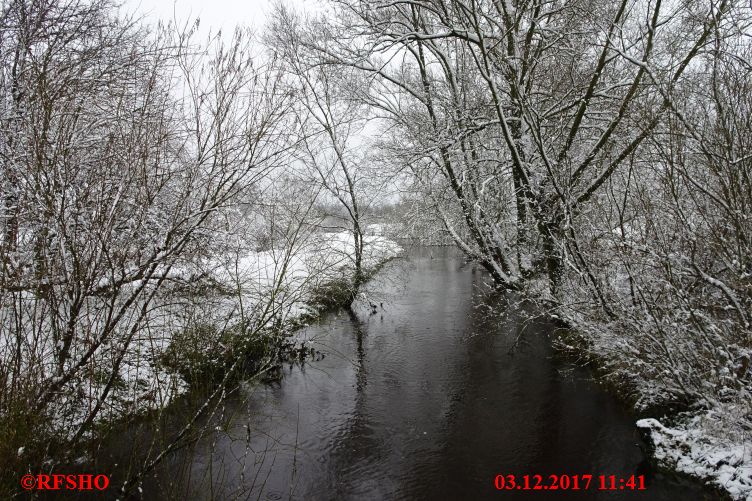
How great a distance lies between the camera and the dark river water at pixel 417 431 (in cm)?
521

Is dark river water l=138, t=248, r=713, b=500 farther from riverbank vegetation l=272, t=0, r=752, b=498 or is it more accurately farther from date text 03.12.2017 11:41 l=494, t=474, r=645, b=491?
riverbank vegetation l=272, t=0, r=752, b=498

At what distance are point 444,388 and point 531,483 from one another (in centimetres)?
277

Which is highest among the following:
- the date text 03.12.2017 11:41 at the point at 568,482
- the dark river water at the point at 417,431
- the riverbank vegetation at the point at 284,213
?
the riverbank vegetation at the point at 284,213

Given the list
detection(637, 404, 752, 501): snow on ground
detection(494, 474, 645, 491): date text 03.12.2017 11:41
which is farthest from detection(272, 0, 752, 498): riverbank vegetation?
detection(494, 474, 645, 491): date text 03.12.2017 11:41

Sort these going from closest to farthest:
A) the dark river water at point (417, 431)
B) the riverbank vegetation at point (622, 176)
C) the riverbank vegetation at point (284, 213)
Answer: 1. the riverbank vegetation at point (284, 213)
2. the riverbank vegetation at point (622, 176)
3. the dark river water at point (417, 431)

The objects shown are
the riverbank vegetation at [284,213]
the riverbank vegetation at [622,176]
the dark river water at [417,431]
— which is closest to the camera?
the riverbank vegetation at [284,213]

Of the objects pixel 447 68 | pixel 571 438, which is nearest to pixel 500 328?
pixel 571 438

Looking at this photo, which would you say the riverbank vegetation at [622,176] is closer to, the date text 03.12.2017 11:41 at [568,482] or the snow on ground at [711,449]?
the snow on ground at [711,449]

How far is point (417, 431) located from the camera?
6.51 meters

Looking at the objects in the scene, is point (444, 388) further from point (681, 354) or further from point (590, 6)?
point (590, 6)

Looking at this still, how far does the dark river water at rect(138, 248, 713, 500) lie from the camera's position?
5.21 m

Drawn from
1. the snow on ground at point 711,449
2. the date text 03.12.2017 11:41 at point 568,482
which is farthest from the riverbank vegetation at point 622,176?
the date text 03.12.2017 11:41 at point 568,482

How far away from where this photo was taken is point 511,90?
26.2 feet

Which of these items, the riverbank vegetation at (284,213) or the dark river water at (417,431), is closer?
the riverbank vegetation at (284,213)
